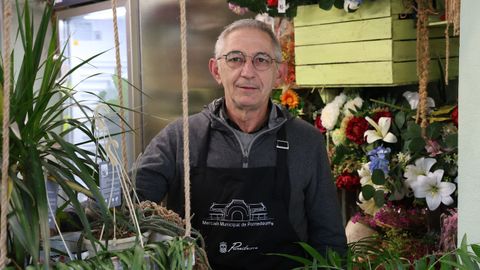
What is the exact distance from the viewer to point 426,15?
225cm

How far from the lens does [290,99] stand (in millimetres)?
2816

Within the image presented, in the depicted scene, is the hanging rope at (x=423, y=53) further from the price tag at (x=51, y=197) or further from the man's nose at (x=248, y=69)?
the price tag at (x=51, y=197)

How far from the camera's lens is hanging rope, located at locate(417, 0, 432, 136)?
221 centimetres

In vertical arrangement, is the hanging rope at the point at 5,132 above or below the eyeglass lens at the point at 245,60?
below

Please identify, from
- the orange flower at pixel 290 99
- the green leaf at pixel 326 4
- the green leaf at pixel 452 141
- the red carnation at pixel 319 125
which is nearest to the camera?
the green leaf at pixel 452 141

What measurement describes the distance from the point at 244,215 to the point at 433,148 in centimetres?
84

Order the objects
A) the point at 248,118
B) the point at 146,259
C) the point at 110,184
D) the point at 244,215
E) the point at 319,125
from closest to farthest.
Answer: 1. the point at 146,259
2. the point at 110,184
3. the point at 244,215
4. the point at 248,118
5. the point at 319,125

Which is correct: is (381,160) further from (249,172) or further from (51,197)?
(51,197)

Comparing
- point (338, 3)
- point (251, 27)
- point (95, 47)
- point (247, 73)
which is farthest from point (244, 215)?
point (95, 47)

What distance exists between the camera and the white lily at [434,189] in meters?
2.14

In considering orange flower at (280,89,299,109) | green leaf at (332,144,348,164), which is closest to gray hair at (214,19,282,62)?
green leaf at (332,144,348,164)

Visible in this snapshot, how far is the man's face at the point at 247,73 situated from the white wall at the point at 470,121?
0.72 meters

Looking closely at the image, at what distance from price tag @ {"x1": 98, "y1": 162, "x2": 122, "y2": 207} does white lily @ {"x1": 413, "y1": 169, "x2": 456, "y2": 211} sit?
1.40 metres

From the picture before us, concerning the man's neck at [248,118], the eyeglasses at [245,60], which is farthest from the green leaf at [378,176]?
the eyeglasses at [245,60]
